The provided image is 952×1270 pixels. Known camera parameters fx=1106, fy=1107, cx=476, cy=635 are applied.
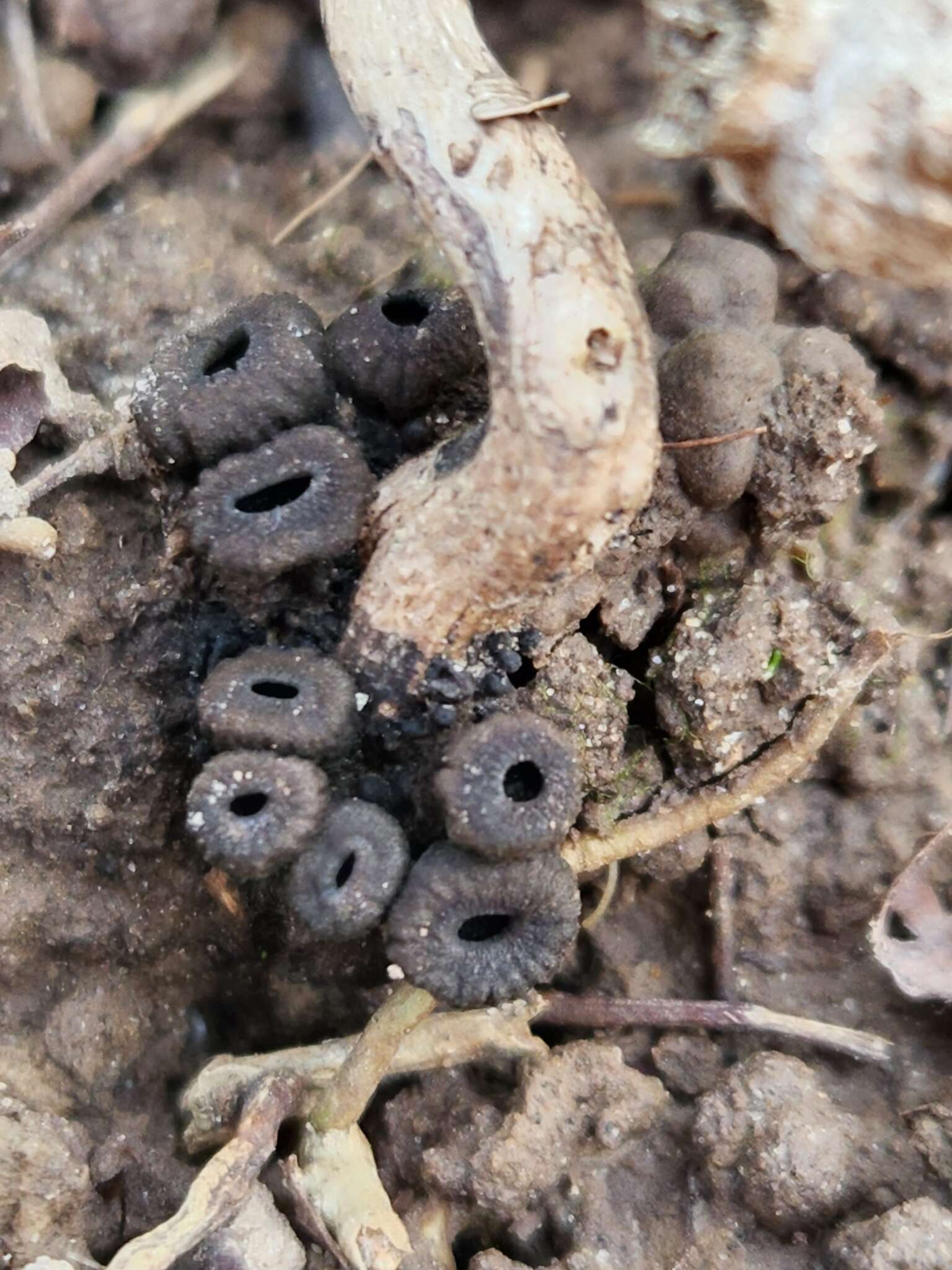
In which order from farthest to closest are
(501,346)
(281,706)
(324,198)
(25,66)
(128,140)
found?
(324,198) → (128,140) → (25,66) → (281,706) → (501,346)

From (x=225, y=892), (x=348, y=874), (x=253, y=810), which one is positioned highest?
(x=253, y=810)

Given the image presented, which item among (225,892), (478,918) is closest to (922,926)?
(478,918)

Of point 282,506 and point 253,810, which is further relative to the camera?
point 282,506

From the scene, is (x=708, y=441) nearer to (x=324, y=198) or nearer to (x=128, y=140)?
(x=324, y=198)

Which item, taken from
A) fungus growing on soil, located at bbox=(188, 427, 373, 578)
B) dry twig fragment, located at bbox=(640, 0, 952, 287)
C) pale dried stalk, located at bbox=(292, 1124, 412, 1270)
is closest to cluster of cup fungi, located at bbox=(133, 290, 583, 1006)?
fungus growing on soil, located at bbox=(188, 427, 373, 578)

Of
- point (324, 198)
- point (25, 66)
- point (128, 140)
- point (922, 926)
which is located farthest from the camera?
point (324, 198)

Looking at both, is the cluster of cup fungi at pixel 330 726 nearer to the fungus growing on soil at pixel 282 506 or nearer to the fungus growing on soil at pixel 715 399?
the fungus growing on soil at pixel 282 506
